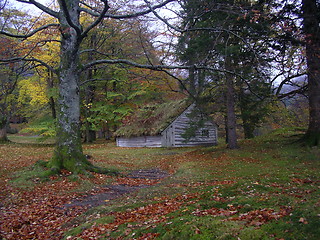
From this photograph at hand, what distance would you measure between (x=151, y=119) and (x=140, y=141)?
2.74 metres

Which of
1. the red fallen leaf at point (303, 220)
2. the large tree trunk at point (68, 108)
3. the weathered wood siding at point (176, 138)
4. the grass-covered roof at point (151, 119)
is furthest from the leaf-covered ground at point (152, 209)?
the grass-covered roof at point (151, 119)

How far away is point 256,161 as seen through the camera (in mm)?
12555

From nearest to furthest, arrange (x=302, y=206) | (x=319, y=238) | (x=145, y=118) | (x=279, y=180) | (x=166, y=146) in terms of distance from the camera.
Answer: (x=319, y=238) → (x=302, y=206) → (x=279, y=180) → (x=166, y=146) → (x=145, y=118)

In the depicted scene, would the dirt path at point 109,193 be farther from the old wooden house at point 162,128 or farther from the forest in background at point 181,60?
the old wooden house at point 162,128

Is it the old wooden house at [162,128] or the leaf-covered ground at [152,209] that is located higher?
the old wooden house at [162,128]

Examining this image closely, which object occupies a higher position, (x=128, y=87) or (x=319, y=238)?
(x=128, y=87)

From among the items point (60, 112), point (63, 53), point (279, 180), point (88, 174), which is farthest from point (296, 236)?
point (63, 53)

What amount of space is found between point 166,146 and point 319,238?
23.0 meters

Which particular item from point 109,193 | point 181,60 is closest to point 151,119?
point 181,60

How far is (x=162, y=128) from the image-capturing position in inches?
1000

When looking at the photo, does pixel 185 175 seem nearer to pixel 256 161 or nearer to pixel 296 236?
pixel 256 161

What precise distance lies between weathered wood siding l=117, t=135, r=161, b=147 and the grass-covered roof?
27.0 inches

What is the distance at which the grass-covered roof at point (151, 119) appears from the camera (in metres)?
26.1

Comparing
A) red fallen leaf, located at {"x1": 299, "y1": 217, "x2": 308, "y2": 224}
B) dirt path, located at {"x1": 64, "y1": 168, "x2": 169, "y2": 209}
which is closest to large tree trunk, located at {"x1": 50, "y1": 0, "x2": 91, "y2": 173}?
dirt path, located at {"x1": 64, "y1": 168, "x2": 169, "y2": 209}
